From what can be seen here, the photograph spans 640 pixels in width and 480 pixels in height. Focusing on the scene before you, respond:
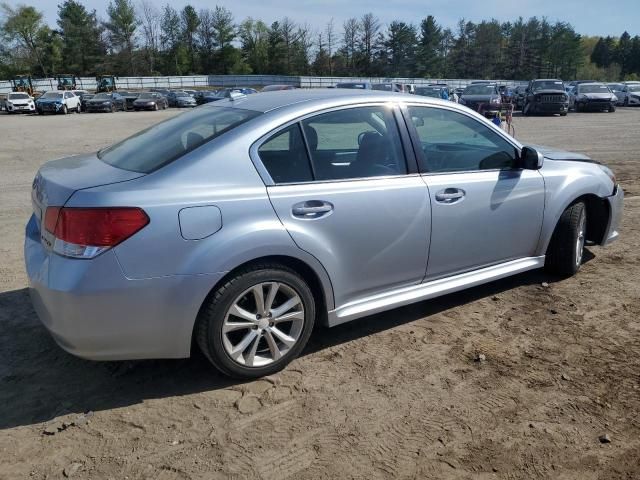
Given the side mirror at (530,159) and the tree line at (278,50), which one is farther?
the tree line at (278,50)

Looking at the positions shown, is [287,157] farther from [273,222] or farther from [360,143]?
[360,143]

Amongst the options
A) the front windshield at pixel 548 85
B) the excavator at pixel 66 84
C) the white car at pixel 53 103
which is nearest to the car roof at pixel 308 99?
the front windshield at pixel 548 85

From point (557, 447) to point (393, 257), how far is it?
1497 millimetres

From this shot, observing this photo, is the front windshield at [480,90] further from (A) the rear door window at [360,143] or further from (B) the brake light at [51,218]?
(B) the brake light at [51,218]

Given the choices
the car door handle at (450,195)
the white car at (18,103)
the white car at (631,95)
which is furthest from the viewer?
the white car at (18,103)

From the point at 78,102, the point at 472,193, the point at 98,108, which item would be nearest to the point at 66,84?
the point at 78,102

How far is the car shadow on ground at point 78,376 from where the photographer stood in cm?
314

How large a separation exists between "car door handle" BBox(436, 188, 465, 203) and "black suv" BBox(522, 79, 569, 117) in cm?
2820

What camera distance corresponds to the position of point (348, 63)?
102 meters

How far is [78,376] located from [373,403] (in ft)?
6.01

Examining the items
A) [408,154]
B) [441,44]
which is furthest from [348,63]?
[408,154]

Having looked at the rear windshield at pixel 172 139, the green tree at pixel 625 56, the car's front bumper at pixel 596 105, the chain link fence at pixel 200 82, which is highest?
the green tree at pixel 625 56

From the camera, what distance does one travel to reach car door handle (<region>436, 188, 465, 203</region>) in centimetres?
386

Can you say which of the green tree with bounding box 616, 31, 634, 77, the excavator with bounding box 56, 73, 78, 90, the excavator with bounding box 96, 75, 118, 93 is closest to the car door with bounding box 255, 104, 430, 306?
the excavator with bounding box 56, 73, 78, 90
